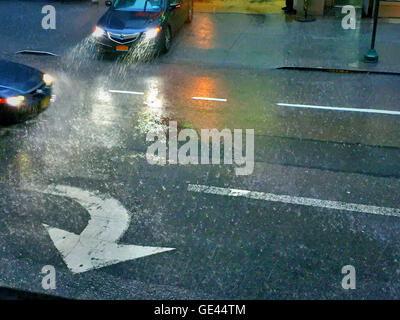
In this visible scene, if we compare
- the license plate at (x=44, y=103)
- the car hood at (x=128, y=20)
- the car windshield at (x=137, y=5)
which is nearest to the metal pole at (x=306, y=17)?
the car windshield at (x=137, y=5)

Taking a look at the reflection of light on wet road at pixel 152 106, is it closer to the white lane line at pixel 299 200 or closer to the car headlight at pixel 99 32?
the car headlight at pixel 99 32

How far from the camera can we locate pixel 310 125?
36.2ft

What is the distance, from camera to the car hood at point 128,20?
15352 millimetres

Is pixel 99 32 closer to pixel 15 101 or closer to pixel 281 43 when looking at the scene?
pixel 281 43

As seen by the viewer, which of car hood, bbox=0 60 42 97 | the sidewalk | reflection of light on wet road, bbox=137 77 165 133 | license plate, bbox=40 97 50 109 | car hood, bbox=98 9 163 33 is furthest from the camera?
car hood, bbox=98 9 163 33

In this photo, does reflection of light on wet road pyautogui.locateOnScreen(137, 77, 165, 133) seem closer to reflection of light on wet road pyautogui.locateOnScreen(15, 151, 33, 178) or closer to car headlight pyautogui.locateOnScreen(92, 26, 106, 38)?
reflection of light on wet road pyautogui.locateOnScreen(15, 151, 33, 178)

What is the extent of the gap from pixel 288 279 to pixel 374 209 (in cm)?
218

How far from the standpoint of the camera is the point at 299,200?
8.31 metres

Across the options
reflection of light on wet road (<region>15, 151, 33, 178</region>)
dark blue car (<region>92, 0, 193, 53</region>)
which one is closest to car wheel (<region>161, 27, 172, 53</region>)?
dark blue car (<region>92, 0, 193, 53</region>)

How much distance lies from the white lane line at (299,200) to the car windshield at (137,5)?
8.74 meters

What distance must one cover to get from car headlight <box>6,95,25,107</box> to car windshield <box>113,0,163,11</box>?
6.43 m

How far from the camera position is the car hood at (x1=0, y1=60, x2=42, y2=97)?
10.7 metres

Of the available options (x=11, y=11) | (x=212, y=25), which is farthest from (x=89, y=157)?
(x=11, y=11)
